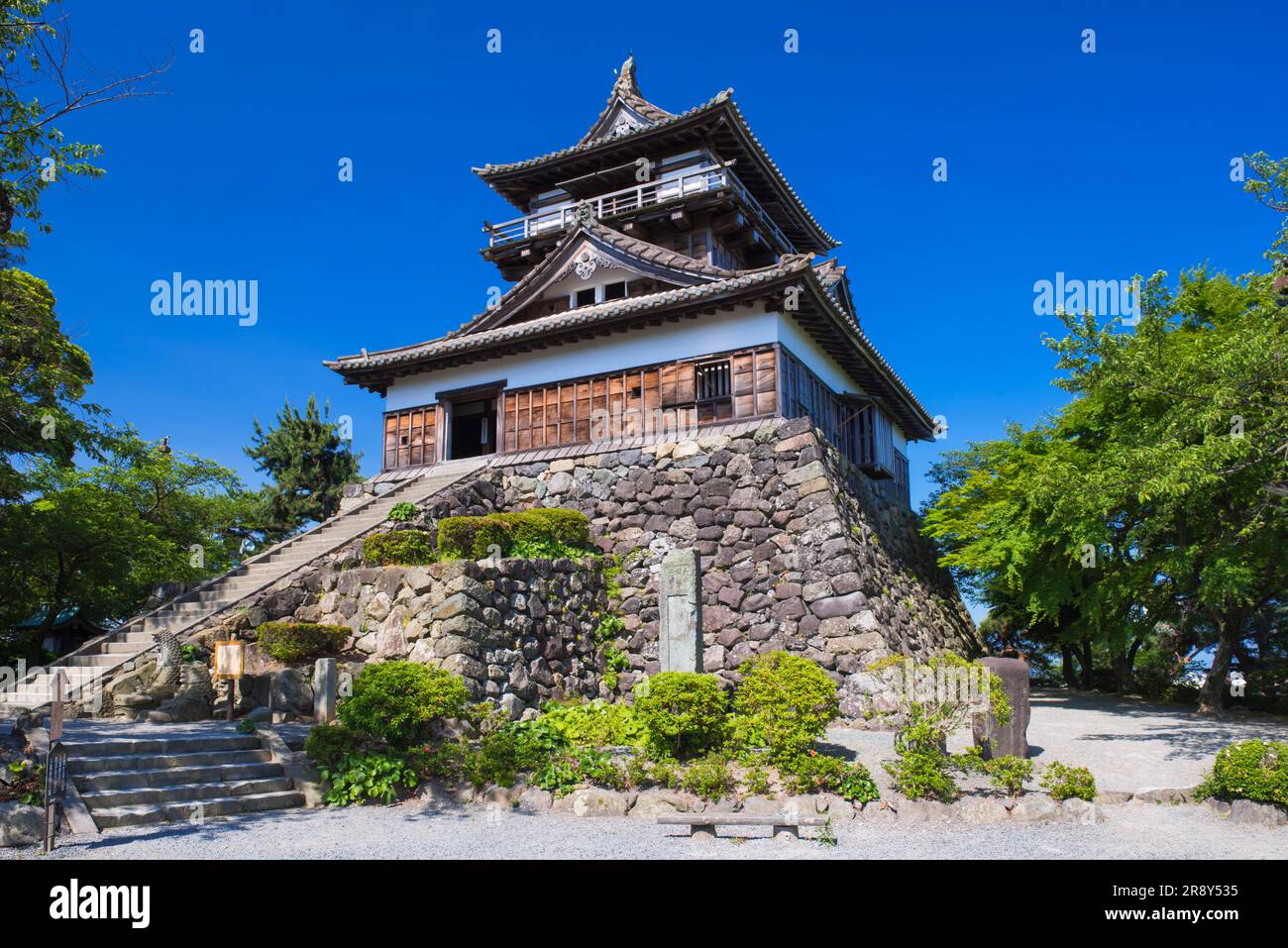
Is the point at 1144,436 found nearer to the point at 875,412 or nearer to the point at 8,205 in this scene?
the point at 875,412

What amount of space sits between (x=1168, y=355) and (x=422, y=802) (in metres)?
14.2

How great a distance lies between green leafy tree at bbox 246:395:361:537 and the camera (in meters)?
33.0

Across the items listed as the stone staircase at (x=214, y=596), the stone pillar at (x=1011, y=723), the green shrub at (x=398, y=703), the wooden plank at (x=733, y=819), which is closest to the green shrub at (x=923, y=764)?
the stone pillar at (x=1011, y=723)

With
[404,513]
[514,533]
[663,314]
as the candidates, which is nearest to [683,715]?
[514,533]

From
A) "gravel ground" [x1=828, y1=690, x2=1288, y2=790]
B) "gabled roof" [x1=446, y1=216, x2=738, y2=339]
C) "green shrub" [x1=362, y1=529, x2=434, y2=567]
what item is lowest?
"gravel ground" [x1=828, y1=690, x2=1288, y2=790]

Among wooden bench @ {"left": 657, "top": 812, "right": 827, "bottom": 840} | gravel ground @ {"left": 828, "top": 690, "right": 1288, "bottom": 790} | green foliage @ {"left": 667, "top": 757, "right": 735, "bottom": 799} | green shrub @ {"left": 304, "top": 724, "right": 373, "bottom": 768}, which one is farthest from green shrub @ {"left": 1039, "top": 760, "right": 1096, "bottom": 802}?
green shrub @ {"left": 304, "top": 724, "right": 373, "bottom": 768}

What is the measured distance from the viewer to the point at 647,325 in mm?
21016

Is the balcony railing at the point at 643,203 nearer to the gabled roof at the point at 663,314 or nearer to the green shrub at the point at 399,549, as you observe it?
the gabled roof at the point at 663,314

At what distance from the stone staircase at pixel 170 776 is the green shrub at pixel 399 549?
4969 mm

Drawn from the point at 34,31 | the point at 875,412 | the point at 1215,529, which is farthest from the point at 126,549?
the point at 1215,529

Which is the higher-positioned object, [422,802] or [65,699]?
[65,699]

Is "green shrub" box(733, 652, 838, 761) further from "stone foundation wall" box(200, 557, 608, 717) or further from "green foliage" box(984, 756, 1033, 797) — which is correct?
"stone foundation wall" box(200, 557, 608, 717)

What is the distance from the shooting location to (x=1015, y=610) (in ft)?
78.8

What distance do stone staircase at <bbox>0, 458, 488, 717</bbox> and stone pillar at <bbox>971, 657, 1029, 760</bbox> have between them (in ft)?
42.3
